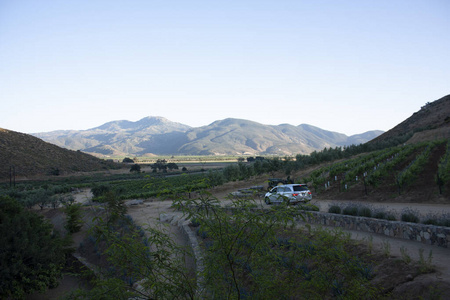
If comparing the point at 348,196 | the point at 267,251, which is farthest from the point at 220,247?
the point at 348,196

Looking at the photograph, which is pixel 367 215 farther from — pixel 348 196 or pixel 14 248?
A: pixel 14 248

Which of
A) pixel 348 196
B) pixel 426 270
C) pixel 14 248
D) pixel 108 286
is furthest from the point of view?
pixel 348 196

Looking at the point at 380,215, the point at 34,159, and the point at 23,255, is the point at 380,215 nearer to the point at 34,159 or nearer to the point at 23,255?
the point at 23,255

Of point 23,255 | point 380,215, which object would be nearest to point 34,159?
point 23,255

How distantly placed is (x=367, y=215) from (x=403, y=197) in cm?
761

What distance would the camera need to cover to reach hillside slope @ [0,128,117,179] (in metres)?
71.4

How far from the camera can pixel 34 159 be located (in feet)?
260

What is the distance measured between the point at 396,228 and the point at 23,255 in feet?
41.4

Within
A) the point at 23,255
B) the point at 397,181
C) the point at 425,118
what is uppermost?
the point at 425,118

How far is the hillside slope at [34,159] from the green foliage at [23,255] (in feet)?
205

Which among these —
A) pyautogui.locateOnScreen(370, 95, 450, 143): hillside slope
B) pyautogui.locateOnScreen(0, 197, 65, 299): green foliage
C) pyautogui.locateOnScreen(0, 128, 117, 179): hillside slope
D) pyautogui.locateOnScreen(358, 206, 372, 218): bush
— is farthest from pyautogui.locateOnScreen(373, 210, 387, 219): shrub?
pyautogui.locateOnScreen(0, 128, 117, 179): hillside slope

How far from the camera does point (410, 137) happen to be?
55.0 metres

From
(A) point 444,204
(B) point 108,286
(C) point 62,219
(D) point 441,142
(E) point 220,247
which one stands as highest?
(D) point 441,142

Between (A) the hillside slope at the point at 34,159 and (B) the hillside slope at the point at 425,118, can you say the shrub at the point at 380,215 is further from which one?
(A) the hillside slope at the point at 34,159
